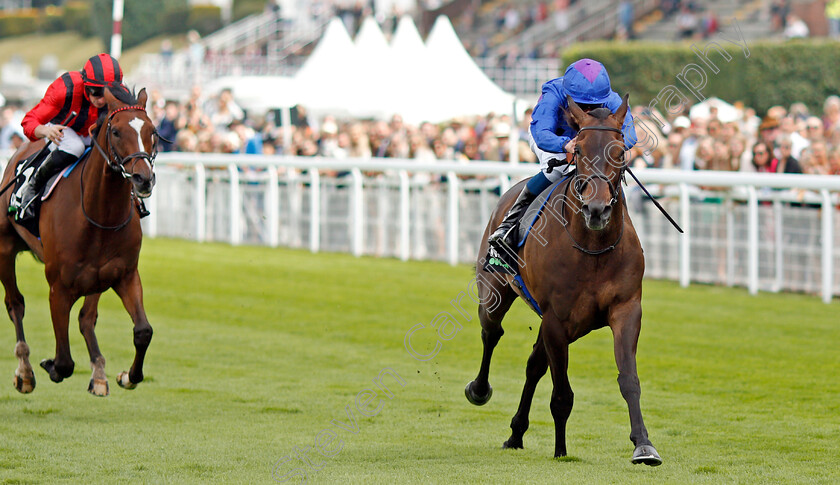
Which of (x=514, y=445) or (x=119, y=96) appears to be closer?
(x=514, y=445)

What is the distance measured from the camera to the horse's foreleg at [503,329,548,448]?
612cm

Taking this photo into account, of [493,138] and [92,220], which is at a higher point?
[493,138]

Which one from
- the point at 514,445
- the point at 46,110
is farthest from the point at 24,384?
the point at 514,445

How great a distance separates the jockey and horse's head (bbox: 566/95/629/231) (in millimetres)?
2935

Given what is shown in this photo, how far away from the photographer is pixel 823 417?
6816 millimetres

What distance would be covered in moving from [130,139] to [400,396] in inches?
90.8

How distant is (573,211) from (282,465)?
1733mm

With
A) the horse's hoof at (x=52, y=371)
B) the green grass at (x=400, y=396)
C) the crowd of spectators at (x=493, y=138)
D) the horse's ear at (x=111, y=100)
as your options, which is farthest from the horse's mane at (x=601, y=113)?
the crowd of spectators at (x=493, y=138)

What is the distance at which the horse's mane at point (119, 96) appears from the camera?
6.59 metres

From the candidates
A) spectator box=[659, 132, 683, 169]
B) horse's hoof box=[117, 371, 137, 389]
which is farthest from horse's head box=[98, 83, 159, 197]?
spectator box=[659, 132, 683, 169]

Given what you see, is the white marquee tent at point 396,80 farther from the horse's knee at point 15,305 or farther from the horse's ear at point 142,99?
the horse's ear at point 142,99

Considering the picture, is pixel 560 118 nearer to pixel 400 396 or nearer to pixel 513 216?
pixel 513 216

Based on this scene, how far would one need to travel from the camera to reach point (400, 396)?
755cm

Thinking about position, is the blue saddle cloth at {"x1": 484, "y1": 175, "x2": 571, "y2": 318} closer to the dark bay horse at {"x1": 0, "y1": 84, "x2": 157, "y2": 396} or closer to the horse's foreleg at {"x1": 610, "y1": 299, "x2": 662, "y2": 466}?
the horse's foreleg at {"x1": 610, "y1": 299, "x2": 662, "y2": 466}
